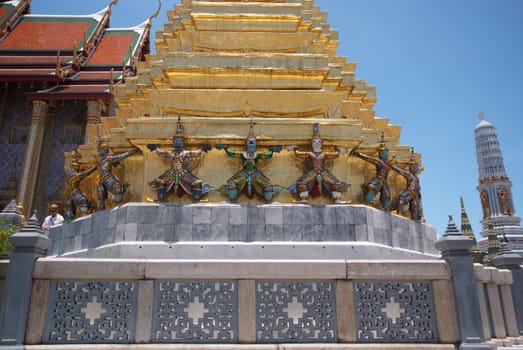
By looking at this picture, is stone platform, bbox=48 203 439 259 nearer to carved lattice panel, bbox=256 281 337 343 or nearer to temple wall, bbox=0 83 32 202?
carved lattice panel, bbox=256 281 337 343

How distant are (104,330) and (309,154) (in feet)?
26.6

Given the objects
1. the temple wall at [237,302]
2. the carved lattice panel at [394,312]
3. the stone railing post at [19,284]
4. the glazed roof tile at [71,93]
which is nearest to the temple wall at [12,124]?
the glazed roof tile at [71,93]

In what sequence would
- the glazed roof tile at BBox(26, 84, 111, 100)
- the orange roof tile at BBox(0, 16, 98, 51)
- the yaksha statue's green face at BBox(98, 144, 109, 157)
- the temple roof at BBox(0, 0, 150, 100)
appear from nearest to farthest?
the yaksha statue's green face at BBox(98, 144, 109, 157)
the glazed roof tile at BBox(26, 84, 111, 100)
the temple roof at BBox(0, 0, 150, 100)
the orange roof tile at BBox(0, 16, 98, 51)

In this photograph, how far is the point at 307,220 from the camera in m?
12.3

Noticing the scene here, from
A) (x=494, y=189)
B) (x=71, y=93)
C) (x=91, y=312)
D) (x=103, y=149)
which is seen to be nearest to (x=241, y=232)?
(x=91, y=312)

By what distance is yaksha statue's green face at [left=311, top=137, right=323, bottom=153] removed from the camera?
1356 centimetres

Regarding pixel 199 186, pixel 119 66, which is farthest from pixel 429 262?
pixel 119 66

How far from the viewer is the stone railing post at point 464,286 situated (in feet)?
24.1

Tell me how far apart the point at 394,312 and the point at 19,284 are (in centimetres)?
617

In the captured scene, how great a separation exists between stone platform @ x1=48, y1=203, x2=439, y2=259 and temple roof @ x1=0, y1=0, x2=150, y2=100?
19946 mm

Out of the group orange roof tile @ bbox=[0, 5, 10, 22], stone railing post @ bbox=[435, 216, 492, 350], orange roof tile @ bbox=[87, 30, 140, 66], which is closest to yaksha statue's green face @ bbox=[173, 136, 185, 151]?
stone railing post @ bbox=[435, 216, 492, 350]

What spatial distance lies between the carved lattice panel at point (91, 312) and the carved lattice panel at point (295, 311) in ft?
6.86

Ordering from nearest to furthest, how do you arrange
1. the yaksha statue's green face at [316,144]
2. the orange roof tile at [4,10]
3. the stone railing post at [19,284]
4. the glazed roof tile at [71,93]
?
the stone railing post at [19,284] → the yaksha statue's green face at [316,144] → the glazed roof tile at [71,93] → the orange roof tile at [4,10]

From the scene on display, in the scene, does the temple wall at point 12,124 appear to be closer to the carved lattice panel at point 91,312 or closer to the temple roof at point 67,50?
the temple roof at point 67,50
